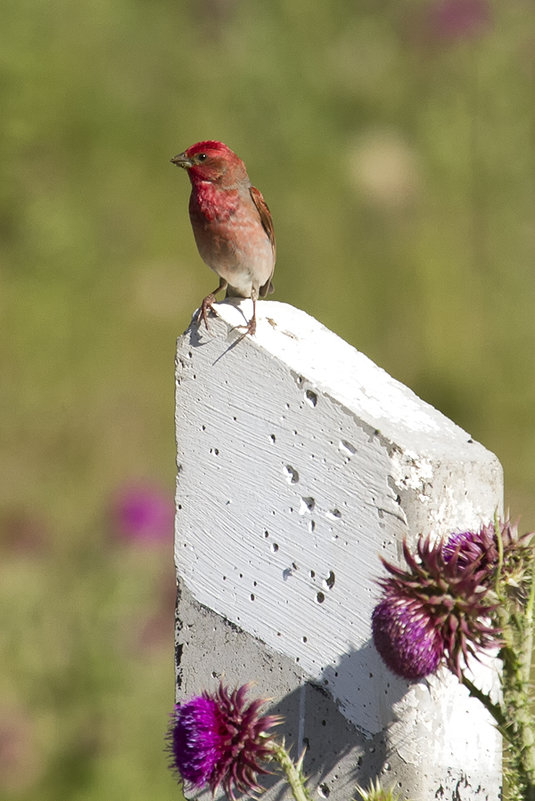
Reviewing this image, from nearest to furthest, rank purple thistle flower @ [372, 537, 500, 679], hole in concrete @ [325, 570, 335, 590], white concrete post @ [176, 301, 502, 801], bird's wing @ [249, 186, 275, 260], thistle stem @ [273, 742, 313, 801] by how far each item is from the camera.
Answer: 1. purple thistle flower @ [372, 537, 500, 679]
2. thistle stem @ [273, 742, 313, 801]
3. white concrete post @ [176, 301, 502, 801]
4. hole in concrete @ [325, 570, 335, 590]
5. bird's wing @ [249, 186, 275, 260]

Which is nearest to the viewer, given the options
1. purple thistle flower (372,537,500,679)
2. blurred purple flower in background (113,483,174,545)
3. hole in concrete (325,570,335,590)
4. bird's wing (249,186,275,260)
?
purple thistle flower (372,537,500,679)

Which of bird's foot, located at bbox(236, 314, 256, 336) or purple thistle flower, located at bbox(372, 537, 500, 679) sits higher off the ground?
bird's foot, located at bbox(236, 314, 256, 336)

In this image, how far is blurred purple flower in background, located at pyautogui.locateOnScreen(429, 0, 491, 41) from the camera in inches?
270

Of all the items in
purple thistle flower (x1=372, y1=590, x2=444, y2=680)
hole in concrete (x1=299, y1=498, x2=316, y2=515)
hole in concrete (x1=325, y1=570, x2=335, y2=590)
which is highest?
hole in concrete (x1=299, y1=498, x2=316, y2=515)

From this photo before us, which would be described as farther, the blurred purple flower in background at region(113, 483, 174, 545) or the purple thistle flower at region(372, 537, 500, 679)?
the blurred purple flower in background at region(113, 483, 174, 545)

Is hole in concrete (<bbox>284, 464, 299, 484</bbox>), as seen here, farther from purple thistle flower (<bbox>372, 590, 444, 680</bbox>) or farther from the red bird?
the red bird

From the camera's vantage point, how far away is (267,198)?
6.88 m

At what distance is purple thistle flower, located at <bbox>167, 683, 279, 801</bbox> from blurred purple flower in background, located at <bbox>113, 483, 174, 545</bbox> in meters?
2.33

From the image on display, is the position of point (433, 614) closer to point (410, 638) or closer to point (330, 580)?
point (410, 638)

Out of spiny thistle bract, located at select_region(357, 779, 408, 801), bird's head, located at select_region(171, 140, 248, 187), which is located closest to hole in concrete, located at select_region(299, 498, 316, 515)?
spiny thistle bract, located at select_region(357, 779, 408, 801)

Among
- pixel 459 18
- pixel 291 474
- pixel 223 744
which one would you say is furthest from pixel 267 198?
pixel 223 744

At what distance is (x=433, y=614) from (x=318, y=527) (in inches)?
14.3

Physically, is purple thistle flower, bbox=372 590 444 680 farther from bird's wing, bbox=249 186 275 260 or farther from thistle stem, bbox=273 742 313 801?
bird's wing, bbox=249 186 275 260

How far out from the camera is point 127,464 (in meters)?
5.82
